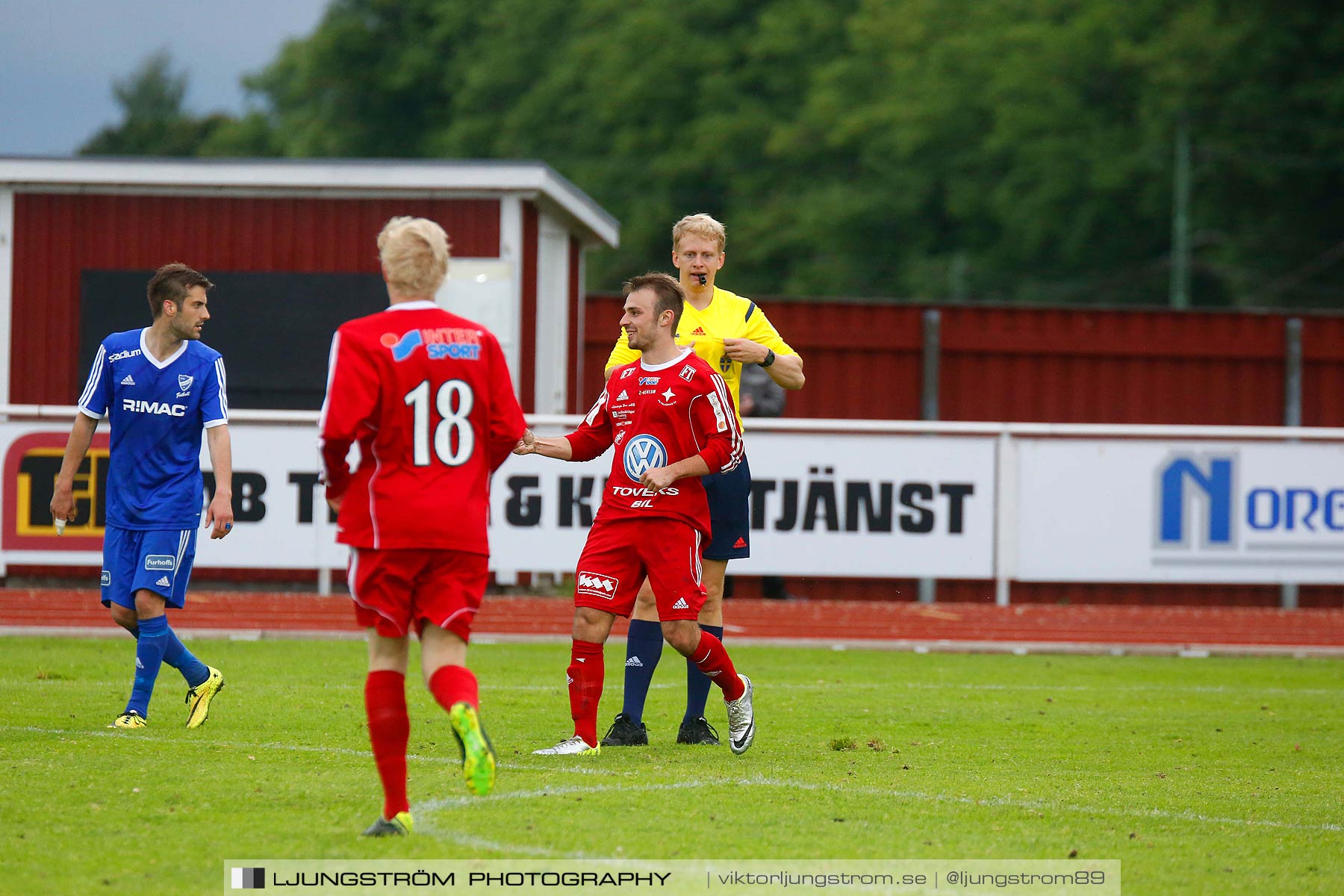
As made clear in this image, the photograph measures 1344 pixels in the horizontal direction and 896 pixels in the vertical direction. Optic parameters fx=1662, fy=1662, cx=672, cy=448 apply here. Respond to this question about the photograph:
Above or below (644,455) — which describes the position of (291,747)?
below

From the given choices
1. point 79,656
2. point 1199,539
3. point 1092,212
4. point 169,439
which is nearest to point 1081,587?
point 1199,539

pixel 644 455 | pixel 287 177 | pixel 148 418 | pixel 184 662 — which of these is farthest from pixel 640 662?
pixel 287 177

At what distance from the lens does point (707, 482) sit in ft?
24.3

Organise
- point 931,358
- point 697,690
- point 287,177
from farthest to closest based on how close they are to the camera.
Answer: point 931,358
point 287,177
point 697,690

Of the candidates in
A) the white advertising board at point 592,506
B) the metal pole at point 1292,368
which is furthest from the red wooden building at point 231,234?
the metal pole at point 1292,368

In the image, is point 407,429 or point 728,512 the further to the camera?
point 728,512

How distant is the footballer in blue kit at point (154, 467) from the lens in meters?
7.55

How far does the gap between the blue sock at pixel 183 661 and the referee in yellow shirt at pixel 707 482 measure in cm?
194

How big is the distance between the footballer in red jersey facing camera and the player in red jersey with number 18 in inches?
64.3

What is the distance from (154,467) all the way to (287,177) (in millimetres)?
8869

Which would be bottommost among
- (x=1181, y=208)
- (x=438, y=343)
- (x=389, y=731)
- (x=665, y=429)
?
(x=389, y=731)

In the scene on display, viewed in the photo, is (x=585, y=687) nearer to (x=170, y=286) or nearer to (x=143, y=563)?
(x=143, y=563)

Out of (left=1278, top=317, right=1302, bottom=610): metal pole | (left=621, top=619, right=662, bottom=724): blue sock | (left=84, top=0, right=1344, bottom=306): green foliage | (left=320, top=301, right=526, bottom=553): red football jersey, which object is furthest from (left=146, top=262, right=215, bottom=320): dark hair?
(left=84, top=0, right=1344, bottom=306): green foliage

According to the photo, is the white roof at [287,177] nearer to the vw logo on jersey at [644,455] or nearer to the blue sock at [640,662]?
the blue sock at [640,662]
